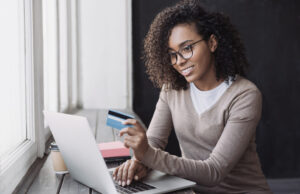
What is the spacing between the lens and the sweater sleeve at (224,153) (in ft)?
3.93

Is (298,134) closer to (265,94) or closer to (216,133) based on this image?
(265,94)

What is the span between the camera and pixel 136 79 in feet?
10.3

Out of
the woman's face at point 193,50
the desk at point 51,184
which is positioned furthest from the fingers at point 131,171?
the woman's face at point 193,50

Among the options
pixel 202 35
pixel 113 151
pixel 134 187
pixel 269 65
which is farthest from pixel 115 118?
pixel 269 65

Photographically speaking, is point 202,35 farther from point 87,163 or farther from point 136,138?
point 87,163

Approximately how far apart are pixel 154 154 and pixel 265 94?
91.2 inches

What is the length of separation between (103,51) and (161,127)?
62.1 inches

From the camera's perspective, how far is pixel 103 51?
10.2 ft

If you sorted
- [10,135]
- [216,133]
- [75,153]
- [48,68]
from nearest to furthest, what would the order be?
[75,153] → [10,135] → [216,133] → [48,68]

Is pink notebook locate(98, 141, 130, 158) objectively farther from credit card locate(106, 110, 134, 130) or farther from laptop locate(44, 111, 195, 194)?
credit card locate(106, 110, 134, 130)

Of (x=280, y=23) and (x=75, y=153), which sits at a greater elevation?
(x=280, y=23)

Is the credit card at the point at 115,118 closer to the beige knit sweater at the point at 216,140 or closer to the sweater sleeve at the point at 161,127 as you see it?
the beige knit sweater at the point at 216,140

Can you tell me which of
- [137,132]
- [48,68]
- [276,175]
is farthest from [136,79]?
[137,132]

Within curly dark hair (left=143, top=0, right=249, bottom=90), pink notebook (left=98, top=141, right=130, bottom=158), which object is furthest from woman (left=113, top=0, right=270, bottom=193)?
pink notebook (left=98, top=141, right=130, bottom=158)
